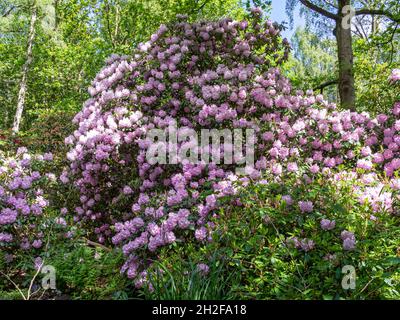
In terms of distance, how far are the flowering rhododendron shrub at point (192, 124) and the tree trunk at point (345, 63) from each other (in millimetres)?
1590

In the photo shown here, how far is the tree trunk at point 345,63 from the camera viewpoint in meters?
8.18

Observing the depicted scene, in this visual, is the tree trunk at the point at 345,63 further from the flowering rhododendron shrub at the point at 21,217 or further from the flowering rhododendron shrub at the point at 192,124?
the flowering rhododendron shrub at the point at 21,217

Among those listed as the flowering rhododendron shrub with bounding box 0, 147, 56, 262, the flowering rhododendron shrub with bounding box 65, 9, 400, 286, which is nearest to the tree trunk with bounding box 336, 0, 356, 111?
the flowering rhododendron shrub with bounding box 65, 9, 400, 286

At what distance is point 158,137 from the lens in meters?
6.02

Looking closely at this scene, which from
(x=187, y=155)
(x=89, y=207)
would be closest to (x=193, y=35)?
(x=187, y=155)

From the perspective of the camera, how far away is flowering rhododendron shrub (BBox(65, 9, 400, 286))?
521 cm

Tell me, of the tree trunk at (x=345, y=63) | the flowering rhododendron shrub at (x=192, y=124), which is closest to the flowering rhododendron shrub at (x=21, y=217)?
the flowering rhododendron shrub at (x=192, y=124)

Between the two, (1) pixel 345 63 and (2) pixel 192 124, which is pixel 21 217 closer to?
(2) pixel 192 124

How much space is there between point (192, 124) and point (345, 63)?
3.77m

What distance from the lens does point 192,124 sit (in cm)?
617

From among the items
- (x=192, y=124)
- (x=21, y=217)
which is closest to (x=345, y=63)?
(x=192, y=124)

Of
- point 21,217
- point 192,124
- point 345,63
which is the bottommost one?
point 21,217

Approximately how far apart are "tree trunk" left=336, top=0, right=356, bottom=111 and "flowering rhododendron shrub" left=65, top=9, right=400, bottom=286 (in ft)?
5.22

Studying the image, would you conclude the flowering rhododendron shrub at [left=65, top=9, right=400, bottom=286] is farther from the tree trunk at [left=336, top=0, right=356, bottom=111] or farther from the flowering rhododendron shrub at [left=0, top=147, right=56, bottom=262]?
the tree trunk at [left=336, top=0, right=356, bottom=111]
